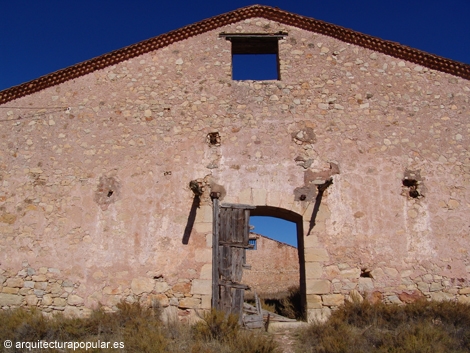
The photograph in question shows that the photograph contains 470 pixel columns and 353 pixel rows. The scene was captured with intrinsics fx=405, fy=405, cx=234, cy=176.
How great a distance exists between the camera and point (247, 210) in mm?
7695

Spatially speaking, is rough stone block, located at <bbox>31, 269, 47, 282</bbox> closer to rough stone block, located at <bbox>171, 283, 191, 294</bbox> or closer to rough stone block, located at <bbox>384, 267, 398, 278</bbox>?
rough stone block, located at <bbox>171, 283, 191, 294</bbox>

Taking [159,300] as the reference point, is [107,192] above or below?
above

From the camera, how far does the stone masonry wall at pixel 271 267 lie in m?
19.9

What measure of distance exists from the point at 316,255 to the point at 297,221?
852 millimetres

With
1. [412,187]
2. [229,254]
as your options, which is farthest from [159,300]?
[412,187]

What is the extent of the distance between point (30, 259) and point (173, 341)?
143 inches

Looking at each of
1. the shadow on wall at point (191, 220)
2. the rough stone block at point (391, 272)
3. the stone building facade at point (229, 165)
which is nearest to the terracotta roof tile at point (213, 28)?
the stone building facade at point (229, 165)

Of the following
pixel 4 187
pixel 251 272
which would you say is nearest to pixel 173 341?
pixel 4 187

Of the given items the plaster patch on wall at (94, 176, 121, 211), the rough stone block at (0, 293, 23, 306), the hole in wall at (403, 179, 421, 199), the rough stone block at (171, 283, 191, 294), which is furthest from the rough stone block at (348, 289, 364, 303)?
the rough stone block at (0, 293, 23, 306)

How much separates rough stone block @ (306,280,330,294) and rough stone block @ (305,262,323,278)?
106mm

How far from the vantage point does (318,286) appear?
288 inches

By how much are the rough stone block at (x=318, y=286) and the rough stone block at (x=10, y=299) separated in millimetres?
5321

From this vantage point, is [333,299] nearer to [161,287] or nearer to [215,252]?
[215,252]

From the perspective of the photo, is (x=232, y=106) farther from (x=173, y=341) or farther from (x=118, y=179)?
(x=173, y=341)
